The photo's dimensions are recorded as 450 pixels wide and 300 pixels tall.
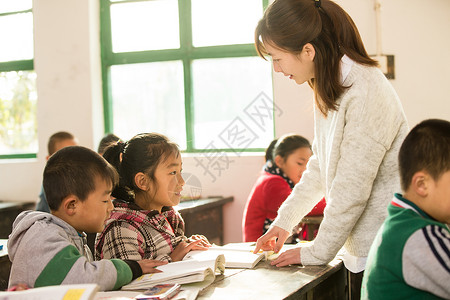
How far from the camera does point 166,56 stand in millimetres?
4367

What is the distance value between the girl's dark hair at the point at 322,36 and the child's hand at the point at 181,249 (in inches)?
25.8

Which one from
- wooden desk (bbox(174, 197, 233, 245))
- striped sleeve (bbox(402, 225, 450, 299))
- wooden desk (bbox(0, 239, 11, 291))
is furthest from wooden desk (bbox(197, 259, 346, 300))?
wooden desk (bbox(174, 197, 233, 245))

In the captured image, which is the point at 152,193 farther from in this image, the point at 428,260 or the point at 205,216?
the point at 205,216

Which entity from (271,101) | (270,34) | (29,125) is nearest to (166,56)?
(271,101)

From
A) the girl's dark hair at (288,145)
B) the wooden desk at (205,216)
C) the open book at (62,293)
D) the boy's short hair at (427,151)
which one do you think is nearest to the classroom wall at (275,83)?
the wooden desk at (205,216)

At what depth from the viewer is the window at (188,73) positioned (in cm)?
422

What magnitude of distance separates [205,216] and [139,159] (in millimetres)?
2007

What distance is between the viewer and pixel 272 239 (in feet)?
6.12

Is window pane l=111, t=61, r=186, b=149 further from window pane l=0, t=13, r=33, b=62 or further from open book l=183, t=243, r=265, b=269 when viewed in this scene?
open book l=183, t=243, r=265, b=269

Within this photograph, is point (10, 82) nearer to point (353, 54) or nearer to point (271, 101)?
point (271, 101)

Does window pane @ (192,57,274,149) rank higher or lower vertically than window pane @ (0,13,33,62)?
lower

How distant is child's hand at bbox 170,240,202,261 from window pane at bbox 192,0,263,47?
260 cm

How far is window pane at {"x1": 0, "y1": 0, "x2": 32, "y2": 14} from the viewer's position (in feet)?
15.4

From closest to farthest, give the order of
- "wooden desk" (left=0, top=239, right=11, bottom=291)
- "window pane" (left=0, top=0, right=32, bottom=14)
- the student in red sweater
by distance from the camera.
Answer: "wooden desk" (left=0, top=239, right=11, bottom=291) < the student in red sweater < "window pane" (left=0, top=0, right=32, bottom=14)
